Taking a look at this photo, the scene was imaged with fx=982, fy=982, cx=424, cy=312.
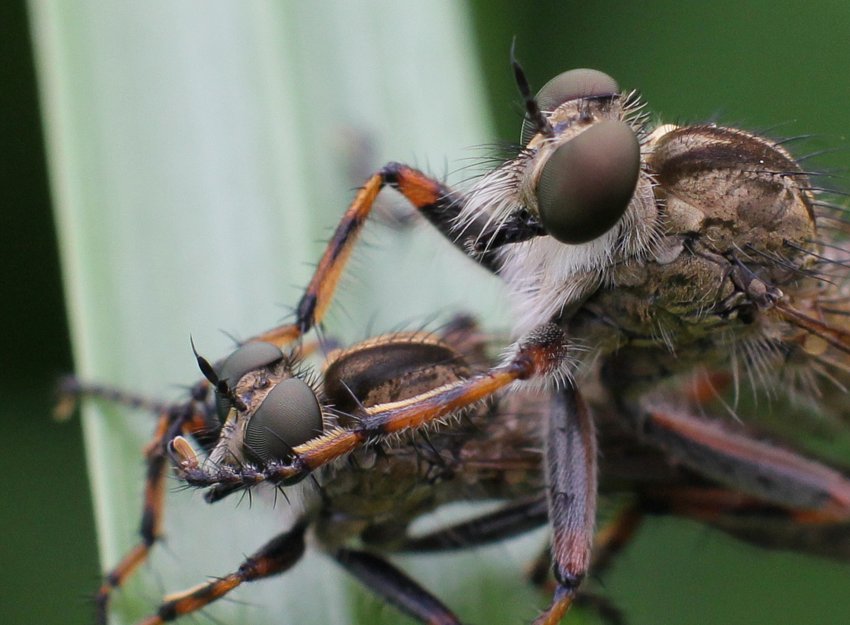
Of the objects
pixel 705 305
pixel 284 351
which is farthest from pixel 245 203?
pixel 705 305

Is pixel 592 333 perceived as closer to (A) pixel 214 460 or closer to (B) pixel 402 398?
(B) pixel 402 398

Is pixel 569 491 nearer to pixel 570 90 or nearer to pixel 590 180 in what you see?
pixel 590 180

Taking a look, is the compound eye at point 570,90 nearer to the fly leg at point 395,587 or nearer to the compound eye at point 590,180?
the compound eye at point 590,180

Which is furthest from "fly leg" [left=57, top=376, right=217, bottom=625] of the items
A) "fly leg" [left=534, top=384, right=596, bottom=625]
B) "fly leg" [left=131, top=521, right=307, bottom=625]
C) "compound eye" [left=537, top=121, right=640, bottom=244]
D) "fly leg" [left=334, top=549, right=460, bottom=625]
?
"compound eye" [left=537, top=121, right=640, bottom=244]

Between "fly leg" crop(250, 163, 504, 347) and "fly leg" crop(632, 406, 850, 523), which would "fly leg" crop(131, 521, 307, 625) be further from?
"fly leg" crop(632, 406, 850, 523)

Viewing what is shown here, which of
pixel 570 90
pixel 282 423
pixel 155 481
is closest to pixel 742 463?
pixel 570 90
